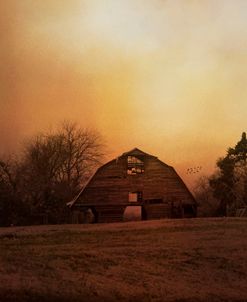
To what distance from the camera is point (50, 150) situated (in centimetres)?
8306

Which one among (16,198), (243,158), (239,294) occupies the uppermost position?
(243,158)

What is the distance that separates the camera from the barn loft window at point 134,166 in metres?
59.1

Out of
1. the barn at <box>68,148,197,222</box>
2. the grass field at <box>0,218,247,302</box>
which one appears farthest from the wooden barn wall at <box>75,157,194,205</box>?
the grass field at <box>0,218,247,302</box>

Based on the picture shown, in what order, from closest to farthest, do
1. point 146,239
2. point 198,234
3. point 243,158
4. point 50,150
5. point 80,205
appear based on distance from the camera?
point 146,239 < point 198,234 < point 80,205 < point 243,158 < point 50,150

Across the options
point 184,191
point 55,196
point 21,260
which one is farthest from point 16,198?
point 21,260

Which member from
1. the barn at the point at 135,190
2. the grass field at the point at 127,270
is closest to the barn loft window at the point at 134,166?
the barn at the point at 135,190

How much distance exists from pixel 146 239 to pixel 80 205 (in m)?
33.2

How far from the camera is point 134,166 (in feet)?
194

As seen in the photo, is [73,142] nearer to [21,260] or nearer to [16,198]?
[16,198]

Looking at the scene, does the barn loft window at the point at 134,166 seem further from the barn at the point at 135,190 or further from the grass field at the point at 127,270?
the grass field at the point at 127,270

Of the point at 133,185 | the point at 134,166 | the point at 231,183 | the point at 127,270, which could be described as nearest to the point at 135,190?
the point at 133,185

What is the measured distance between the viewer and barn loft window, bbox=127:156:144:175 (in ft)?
194

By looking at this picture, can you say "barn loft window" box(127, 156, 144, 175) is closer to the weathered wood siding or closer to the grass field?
the weathered wood siding

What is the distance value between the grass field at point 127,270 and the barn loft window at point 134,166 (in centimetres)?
3460
